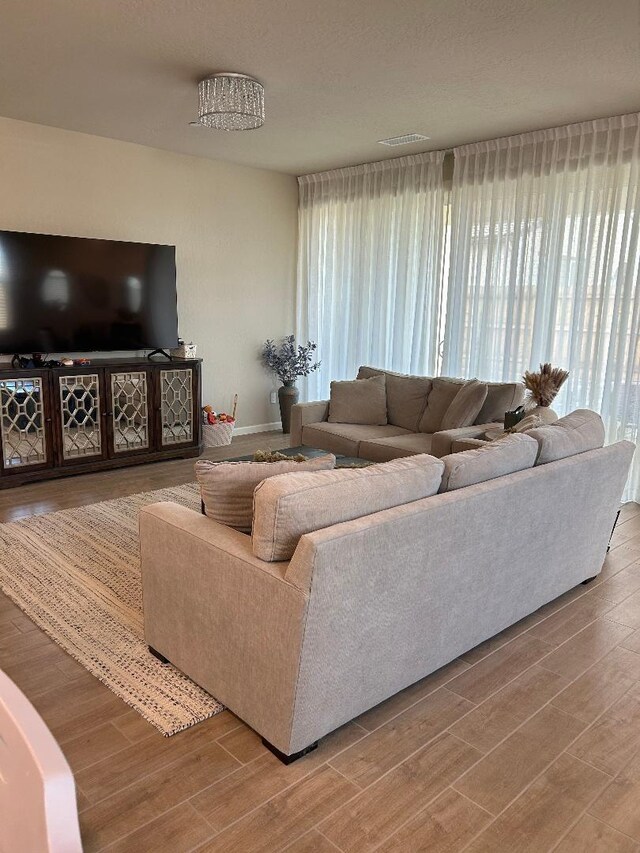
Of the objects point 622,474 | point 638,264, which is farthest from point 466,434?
point 638,264

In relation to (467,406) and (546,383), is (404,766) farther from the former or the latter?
(467,406)

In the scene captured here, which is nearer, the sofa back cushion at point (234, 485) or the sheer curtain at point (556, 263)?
the sofa back cushion at point (234, 485)

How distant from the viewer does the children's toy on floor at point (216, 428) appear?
610 cm

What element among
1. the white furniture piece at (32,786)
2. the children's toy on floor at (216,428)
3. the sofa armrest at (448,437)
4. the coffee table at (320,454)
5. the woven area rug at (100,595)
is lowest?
the woven area rug at (100,595)

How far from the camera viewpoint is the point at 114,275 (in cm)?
536

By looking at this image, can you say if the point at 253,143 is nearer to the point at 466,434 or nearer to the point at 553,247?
the point at 553,247

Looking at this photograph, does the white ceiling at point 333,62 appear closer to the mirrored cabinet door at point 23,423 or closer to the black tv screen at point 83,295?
the black tv screen at point 83,295

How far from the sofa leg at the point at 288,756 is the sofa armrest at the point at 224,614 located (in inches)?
1.4

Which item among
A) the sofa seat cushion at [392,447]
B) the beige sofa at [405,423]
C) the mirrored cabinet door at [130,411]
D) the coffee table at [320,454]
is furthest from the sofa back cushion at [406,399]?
the mirrored cabinet door at [130,411]

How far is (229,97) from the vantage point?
3.68 m

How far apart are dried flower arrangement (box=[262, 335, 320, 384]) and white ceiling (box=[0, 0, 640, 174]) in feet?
7.57

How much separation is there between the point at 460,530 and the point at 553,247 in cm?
340

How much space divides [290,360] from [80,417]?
2.44 meters

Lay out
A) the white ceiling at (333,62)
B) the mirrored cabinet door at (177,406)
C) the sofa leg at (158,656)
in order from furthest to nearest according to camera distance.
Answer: the mirrored cabinet door at (177,406) < the white ceiling at (333,62) < the sofa leg at (158,656)
